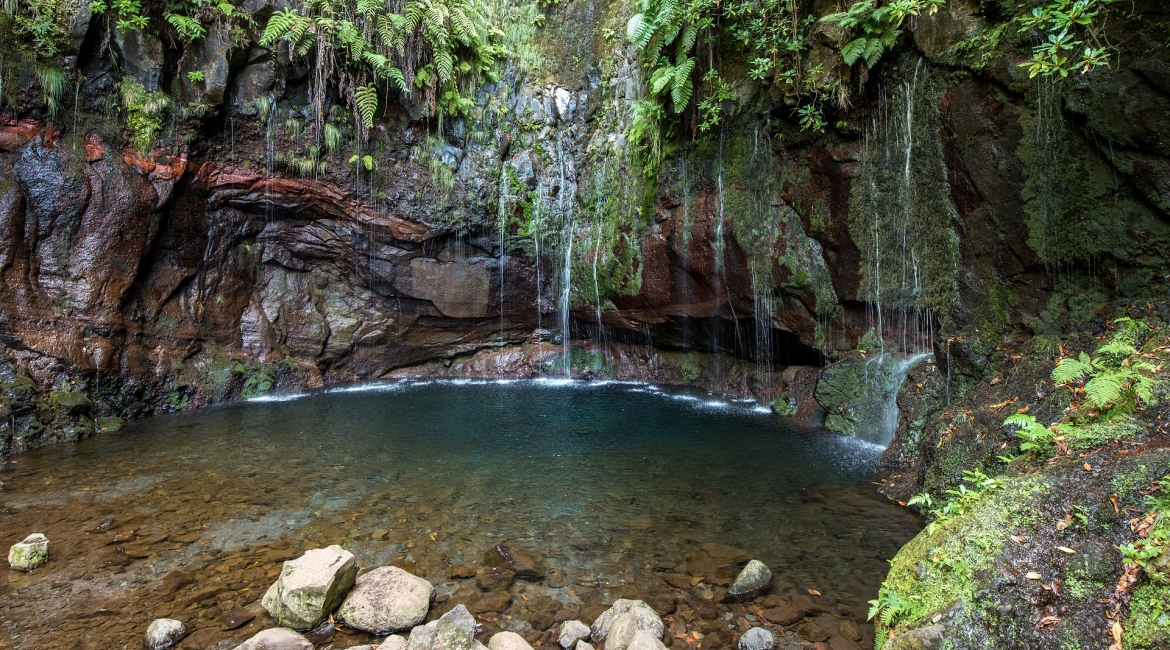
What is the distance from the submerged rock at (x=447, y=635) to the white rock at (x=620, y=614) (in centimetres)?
88

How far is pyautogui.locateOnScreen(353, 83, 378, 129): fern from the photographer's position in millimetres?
12211

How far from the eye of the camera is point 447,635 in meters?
3.39

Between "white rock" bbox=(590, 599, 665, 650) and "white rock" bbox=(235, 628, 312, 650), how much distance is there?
6.48 feet

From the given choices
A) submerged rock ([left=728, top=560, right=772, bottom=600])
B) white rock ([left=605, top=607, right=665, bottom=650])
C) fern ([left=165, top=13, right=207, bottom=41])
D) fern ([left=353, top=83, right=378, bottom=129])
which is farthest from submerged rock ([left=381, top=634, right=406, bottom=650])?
fern ([left=165, top=13, right=207, bottom=41])

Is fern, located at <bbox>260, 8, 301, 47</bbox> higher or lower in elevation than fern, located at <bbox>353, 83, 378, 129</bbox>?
higher

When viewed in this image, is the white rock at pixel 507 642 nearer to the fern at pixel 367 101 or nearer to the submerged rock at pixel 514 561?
the submerged rock at pixel 514 561

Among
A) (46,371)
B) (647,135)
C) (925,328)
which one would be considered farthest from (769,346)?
(46,371)

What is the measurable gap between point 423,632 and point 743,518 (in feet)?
11.3

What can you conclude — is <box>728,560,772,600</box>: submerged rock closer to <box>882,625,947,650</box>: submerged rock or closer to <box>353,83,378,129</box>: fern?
<box>882,625,947,650</box>: submerged rock

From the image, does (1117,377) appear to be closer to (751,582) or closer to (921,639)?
(921,639)

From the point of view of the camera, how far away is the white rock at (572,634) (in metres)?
3.70

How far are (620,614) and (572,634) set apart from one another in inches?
14.3

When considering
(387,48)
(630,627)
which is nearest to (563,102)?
(387,48)

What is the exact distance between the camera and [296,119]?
40.5 ft
